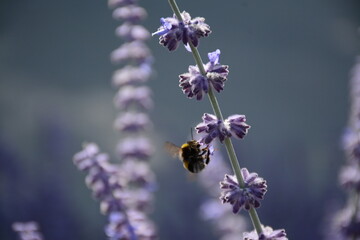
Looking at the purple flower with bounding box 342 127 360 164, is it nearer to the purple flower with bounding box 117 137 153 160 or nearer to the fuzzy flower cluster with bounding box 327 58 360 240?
the fuzzy flower cluster with bounding box 327 58 360 240

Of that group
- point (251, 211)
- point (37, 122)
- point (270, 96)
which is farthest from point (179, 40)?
point (270, 96)

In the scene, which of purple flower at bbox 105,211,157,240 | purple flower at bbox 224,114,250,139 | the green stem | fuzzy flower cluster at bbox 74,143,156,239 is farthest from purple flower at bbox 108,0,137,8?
purple flower at bbox 224,114,250,139

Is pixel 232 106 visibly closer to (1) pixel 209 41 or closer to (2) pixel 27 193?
(1) pixel 209 41

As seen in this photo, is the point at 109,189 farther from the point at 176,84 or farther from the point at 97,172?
the point at 176,84

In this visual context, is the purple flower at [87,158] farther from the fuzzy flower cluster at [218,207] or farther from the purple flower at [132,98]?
the fuzzy flower cluster at [218,207]

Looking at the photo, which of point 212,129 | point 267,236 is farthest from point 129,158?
point 267,236

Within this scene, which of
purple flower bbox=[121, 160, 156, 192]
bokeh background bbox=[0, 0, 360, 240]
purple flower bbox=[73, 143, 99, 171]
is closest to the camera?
purple flower bbox=[73, 143, 99, 171]
